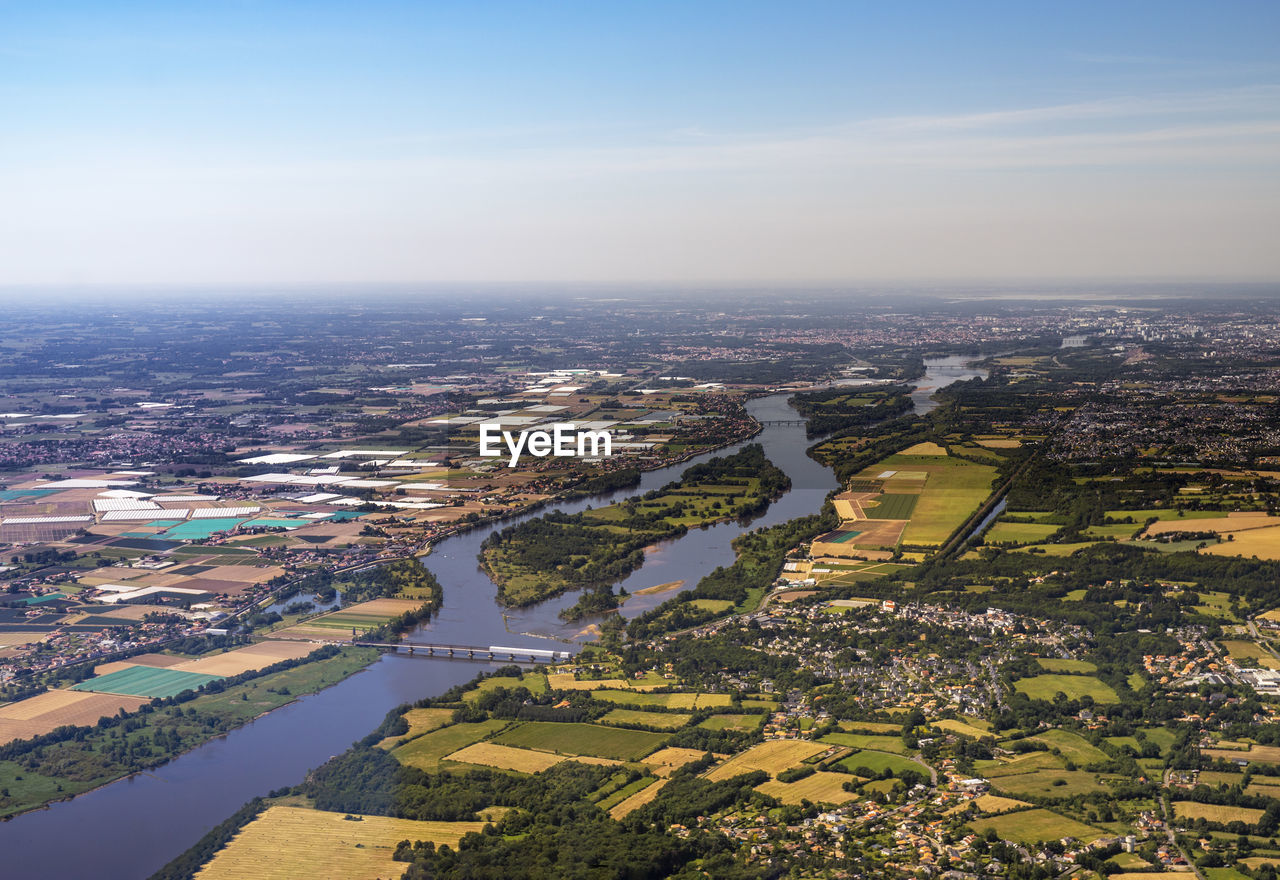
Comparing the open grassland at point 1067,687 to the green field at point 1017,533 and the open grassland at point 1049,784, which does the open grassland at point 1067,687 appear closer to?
the open grassland at point 1049,784

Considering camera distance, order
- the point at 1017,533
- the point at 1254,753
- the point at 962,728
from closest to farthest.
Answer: the point at 1254,753 < the point at 962,728 < the point at 1017,533

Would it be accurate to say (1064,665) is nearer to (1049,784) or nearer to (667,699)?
(1049,784)

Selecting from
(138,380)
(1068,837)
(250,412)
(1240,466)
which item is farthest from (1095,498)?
(138,380)

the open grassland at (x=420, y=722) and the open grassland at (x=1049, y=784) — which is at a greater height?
the open grassland at (x=1049, y=784)

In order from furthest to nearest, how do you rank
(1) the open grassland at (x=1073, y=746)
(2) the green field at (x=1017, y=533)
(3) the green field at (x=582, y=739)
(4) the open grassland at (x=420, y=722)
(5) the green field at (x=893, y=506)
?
(5) the green field at (x=893, y=506)
(2) the green field at (x=1017, y=533)
(4) the open grassland at (x=420, y=722)
(3) the green field at (x=582, y=739)
(1) the open grassland at (x=1073, y=746)

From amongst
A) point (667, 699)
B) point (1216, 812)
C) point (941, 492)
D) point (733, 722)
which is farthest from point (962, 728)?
point (941, 492)


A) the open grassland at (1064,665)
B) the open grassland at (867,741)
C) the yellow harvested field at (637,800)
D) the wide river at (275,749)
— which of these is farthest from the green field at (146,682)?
the open grassland at (1064,665)

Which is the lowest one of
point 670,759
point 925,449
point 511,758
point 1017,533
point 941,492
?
point 511,758
